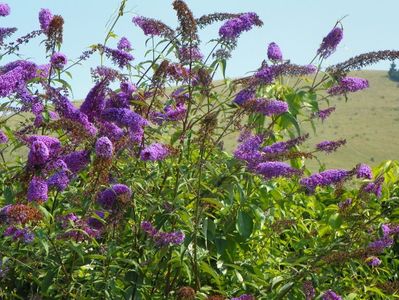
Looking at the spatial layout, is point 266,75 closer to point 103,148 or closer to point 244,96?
point 244,96

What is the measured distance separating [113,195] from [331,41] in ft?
6.14

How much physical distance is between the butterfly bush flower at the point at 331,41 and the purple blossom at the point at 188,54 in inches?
38.2

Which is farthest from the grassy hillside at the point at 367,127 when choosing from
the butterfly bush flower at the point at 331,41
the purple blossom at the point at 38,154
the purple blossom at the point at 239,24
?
the purple blossom at the point at 38,154

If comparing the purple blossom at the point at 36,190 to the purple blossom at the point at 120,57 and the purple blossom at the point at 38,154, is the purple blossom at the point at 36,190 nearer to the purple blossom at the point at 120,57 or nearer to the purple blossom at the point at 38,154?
the purple blossom at the point at 38,154

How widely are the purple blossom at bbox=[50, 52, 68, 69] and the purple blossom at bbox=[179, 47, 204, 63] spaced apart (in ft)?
2.32

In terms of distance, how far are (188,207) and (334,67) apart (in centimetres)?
130

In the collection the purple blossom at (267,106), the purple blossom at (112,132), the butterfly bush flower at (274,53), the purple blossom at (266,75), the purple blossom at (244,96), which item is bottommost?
the purple blossom at (112,132)

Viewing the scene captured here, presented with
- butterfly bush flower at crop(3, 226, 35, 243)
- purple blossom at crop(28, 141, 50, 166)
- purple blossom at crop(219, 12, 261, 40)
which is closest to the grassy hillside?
purple blossom at crop(219, 12, 261, 40)

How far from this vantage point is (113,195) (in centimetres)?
315

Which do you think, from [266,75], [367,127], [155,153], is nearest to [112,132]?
[155,153]

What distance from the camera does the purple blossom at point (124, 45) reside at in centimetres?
424

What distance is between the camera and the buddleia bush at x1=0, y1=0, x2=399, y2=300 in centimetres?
323

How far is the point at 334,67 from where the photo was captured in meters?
4.34

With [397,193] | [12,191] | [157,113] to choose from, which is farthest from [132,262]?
[397,193]
